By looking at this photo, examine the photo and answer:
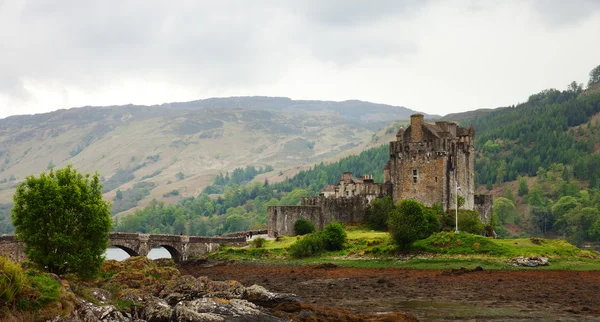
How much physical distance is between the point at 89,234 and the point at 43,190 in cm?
430

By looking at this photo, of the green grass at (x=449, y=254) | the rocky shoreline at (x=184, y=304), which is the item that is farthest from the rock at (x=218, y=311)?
the green grass at (x=449, y=254)

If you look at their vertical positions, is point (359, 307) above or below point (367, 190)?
below

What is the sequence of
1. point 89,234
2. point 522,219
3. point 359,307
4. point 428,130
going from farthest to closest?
point 522,219 < point 428,130 < point 89,234 < point 359,307

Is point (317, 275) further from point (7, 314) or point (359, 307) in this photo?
point (7, 314)

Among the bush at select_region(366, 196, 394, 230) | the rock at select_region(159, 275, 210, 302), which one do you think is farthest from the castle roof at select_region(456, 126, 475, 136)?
the rock at select_region(159, 275, 210, 302)

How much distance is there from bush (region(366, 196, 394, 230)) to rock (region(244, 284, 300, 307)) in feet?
132

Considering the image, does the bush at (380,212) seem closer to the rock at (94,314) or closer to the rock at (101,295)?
the rock at (101,295)

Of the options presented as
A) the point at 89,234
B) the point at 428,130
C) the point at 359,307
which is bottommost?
the point at 359,307

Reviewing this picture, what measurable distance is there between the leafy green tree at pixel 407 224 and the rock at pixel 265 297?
966 inches

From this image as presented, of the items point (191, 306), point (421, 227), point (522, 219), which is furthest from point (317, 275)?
point (522, 219)

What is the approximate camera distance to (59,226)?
2085 inches

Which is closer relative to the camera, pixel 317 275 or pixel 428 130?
pixel 317 275

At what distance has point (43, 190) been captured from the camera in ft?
174

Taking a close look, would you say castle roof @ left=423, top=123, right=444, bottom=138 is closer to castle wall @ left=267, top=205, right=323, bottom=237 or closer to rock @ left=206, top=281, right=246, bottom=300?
castle wall @ left=267, top=205, right=323, bottom=237
